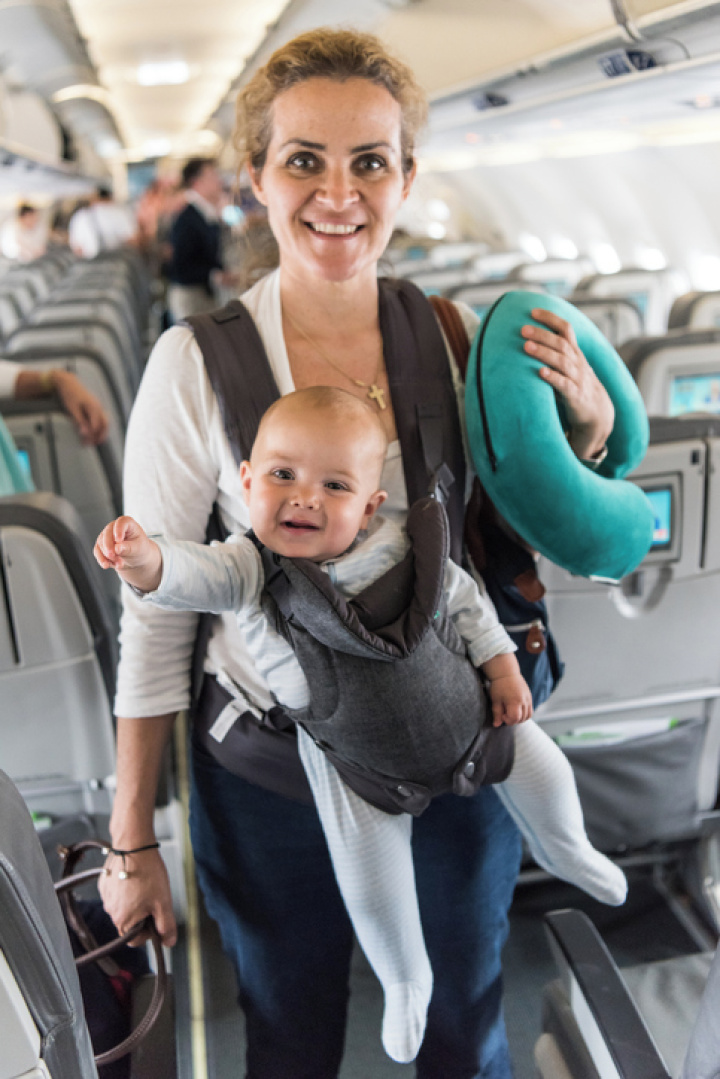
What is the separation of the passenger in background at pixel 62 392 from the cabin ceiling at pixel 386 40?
1298 millimetres

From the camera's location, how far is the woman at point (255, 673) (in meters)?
1.27

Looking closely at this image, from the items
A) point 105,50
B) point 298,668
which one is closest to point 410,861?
point 298,668

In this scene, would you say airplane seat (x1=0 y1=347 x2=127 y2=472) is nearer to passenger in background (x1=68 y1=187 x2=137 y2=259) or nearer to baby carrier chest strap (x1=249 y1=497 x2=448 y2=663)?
baby carrier chest strap (x1=249 y1=497 x2=448 y2=663)

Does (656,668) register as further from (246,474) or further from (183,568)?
(183,568)

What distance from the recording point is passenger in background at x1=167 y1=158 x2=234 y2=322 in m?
7.00

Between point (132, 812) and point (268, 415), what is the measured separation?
0.63 meters

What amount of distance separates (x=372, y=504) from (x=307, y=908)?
66 cm

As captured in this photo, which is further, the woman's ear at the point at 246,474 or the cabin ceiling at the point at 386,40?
the cabin ceiling at the point at 386,40

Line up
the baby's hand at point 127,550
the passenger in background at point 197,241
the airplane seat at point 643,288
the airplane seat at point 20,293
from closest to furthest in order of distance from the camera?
1. the baby's hand at point 127,550
2. the airplane seat at point 643,288
3. the airplane seat at point 20,293
4. the passenger in background at point 197,241

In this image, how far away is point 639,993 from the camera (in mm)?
1774

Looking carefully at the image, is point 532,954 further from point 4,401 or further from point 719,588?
point 4,401

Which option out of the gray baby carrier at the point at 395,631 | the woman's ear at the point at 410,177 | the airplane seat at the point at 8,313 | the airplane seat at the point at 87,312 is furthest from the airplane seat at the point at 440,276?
the gray baby carrier at the point at 395,631

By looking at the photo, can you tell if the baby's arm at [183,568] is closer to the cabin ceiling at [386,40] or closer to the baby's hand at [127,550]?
the baby's hand at [127,550]

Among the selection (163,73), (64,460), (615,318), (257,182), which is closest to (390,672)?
(257,182)
